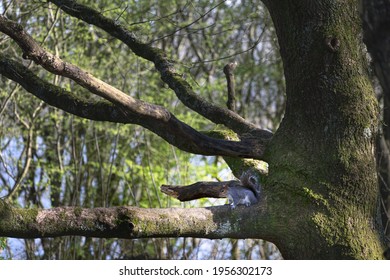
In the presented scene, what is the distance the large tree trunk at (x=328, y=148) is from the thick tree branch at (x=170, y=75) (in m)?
0.71

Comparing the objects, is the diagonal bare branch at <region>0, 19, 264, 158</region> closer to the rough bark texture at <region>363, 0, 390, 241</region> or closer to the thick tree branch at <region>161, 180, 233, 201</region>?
the thick tree branch at <region>161, 180, 233, 201</region>

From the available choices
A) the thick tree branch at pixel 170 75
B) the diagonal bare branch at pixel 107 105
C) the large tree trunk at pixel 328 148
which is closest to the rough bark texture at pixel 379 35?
the large tree trunk at pixel 328 148

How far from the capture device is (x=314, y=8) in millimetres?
4125

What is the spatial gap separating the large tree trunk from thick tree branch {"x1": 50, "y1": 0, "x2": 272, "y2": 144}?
0.71 meters

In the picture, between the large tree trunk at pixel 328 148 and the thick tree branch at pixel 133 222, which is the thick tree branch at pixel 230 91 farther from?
the thick tree branch at pixel 133 222

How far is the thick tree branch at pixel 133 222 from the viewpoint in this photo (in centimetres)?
364

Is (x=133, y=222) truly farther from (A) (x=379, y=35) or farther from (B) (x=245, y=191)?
(A) (x=379, y=35)

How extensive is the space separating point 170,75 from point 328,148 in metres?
1.76

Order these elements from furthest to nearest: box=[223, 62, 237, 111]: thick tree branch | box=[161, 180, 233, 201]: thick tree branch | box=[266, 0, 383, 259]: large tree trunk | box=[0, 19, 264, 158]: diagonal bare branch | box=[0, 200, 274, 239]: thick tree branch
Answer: box=[223, 62, 237, 111]: thick tree branch
box=[161, 180, 233, 201]: thick tree branch
box=[266, 0, 383, 259]: large tree trunk
box=[0, 19, 264, 158]: diagonal bare branch
box=[0, 200, 274, 239]: thick tree branch

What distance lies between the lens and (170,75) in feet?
18.1

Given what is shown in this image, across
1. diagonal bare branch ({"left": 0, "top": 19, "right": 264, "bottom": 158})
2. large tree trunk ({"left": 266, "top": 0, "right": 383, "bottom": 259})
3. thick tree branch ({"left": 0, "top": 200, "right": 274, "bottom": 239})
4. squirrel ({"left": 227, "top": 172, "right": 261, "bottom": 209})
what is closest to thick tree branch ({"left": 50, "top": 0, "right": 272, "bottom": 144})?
squirrel ({"left": 227, "top": 172, "right": 261, "bottom": 209})

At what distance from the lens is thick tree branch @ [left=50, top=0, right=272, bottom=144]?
205 inches

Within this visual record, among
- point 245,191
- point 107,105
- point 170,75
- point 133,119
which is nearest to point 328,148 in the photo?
point 245,191

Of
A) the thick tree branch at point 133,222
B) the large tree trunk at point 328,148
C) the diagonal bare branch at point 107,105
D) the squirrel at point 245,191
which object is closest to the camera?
the thick tree branch at point 133,222
